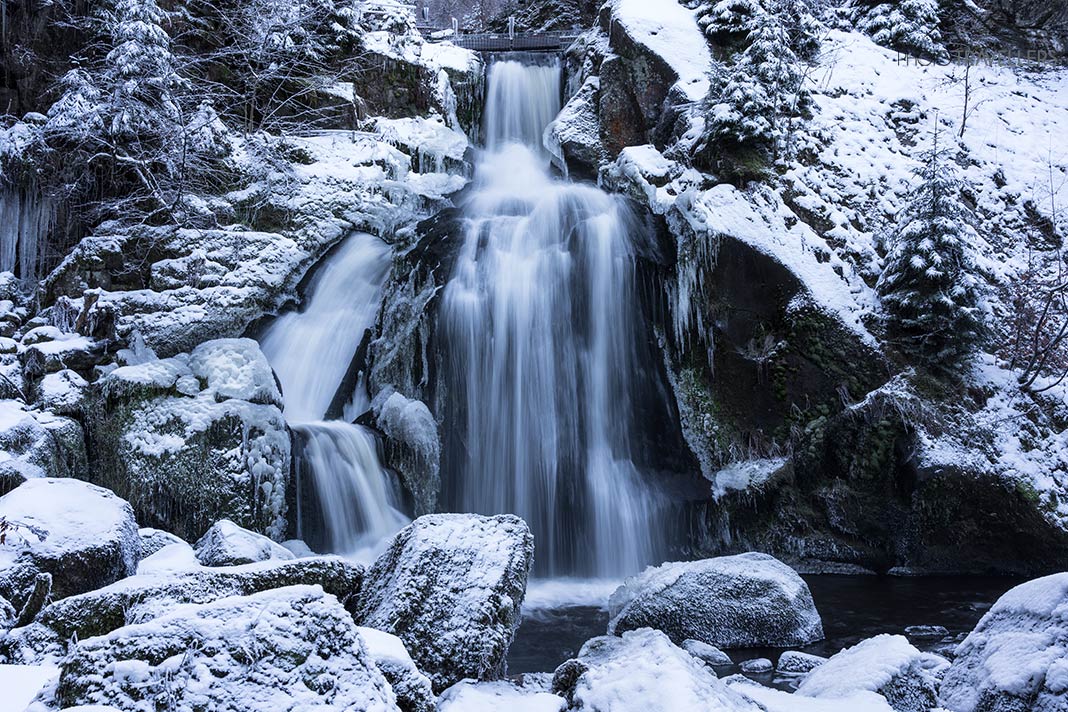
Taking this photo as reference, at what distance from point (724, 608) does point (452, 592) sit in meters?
3.49

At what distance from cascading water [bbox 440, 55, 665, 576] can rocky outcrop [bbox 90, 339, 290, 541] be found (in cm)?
265

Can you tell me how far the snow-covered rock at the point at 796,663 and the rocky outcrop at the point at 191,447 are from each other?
230 inches

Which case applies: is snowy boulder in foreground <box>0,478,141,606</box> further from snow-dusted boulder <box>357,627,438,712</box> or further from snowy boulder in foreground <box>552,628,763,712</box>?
snowy boulder in foreground <box>552,628,763,712</box>

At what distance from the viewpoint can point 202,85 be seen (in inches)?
509

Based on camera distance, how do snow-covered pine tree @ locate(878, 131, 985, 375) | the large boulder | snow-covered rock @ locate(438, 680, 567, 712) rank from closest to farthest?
snow-covered rock @ locate(438, 680, 567, 712)
the large boulder
snow-covered pine tree @ locate(878, 131, 985, 375)

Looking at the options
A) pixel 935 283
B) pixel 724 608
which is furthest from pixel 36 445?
pixel 935 283

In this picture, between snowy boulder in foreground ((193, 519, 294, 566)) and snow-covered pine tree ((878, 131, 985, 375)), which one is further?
snow-covered pine tree ((878, 131, 985, 375))

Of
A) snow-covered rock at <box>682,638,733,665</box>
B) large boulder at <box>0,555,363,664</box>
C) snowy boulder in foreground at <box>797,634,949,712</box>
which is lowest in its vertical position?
snow-covered rock at <box>682,638,733,665</box>

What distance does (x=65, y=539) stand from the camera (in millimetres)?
5363

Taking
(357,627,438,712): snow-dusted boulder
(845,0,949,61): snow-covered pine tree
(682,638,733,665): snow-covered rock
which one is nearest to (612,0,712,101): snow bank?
(845,0,949,61): snow-covered pine tree

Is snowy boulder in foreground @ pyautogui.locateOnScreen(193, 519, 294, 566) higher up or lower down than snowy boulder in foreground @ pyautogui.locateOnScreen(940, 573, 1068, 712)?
lower down

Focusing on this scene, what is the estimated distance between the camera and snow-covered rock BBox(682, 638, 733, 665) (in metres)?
6.68

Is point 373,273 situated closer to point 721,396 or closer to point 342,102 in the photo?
point 342,102

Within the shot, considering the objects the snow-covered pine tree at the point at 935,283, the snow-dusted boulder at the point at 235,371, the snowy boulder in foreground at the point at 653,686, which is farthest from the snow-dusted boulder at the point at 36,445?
the snow-covered pine tree at the point at 935,283
